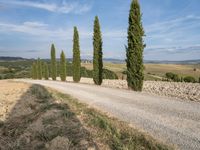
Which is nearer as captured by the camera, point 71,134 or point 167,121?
point 71,134

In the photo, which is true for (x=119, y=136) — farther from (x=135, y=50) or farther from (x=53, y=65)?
(x=53, y=65)

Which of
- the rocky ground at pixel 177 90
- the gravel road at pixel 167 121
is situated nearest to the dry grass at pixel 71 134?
the gravel road at pixel 167 121

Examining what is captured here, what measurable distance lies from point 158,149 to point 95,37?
3445cm

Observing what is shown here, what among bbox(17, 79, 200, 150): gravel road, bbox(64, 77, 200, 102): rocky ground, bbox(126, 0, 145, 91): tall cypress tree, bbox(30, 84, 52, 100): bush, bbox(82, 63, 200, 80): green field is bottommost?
bbox(82, 63, 200, 80): green field

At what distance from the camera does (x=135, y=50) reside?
28359mm

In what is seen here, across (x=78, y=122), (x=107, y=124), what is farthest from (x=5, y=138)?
(x=107, y=124)

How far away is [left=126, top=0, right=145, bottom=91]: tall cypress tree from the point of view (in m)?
28.1

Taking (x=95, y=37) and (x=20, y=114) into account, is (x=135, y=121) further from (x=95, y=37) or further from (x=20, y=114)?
(x=95, y=37)

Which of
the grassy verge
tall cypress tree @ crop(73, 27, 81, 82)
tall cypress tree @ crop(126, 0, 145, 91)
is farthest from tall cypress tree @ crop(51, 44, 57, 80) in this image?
the grassy verge

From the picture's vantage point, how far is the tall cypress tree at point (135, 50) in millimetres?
28062

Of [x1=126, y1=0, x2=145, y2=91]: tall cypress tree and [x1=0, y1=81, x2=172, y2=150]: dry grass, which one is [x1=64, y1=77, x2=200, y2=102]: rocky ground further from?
[x1=0, y1=81, x2=172, y2=150]: dry grass

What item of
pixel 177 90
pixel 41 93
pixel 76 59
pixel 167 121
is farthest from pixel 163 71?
pixel 167 121

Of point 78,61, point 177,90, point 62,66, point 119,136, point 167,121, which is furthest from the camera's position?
point 62,66

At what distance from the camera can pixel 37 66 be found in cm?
8744
